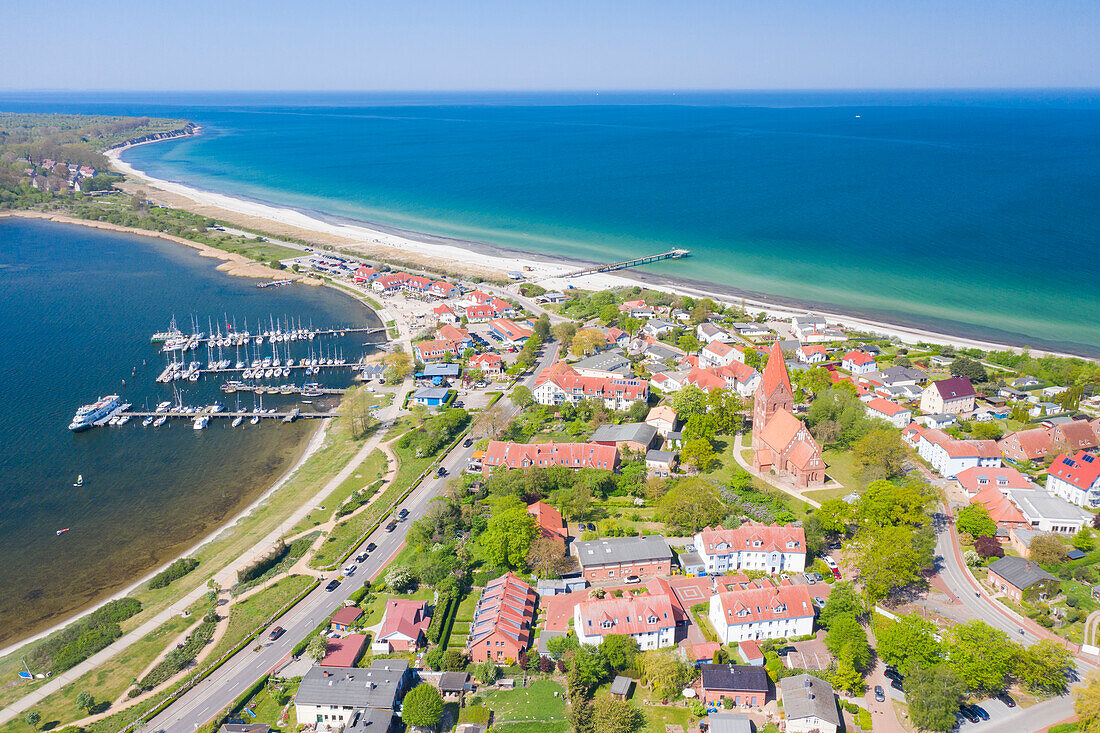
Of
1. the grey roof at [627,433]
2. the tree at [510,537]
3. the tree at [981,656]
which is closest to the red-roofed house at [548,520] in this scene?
the tree at [510,537]

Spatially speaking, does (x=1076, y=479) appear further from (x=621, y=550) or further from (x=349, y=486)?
(x=349, y=486)

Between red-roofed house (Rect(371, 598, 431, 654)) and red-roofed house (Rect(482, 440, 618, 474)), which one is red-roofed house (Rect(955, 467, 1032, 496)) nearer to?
red-roofed house (Rect(482, 440, 618, 474))

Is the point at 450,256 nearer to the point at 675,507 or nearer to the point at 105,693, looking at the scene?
the point at 675,507

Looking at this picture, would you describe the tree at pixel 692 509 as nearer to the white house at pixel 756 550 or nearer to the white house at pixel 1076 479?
the white house at pixel 756 550

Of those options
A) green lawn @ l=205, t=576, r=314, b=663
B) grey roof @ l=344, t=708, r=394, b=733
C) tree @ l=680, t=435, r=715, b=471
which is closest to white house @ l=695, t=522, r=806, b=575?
tree @ l=680, t=435, r=715, b=471

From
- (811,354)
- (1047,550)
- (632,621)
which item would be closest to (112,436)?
(632,621)
